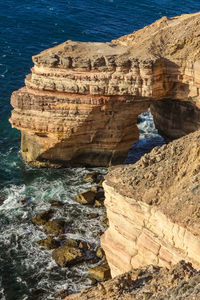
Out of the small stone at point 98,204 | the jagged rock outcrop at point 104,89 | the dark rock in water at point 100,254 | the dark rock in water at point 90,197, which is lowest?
the dark rock in water at point 100,254

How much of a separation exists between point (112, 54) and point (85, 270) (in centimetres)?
1567

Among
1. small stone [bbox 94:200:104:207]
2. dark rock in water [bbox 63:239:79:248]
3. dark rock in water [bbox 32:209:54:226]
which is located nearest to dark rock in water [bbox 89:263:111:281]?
dark rock in water [bbox 63:239:79:248]

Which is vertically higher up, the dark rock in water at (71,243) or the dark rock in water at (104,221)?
the dark rock in water at (104,221)

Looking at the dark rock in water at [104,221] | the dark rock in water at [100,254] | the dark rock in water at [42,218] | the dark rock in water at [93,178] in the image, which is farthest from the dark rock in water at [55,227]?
the dark rock in water at [93,178]

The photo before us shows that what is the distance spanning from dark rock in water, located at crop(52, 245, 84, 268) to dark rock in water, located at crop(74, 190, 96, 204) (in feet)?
17.9

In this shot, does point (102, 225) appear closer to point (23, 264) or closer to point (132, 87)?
point (23, 264)

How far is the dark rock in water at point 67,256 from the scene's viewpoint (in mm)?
26766

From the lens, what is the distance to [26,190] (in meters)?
34.6

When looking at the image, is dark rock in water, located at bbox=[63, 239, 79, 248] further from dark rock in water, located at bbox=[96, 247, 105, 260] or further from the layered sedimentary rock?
the layered sedimentary rock

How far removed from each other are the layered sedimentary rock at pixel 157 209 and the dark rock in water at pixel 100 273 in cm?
537

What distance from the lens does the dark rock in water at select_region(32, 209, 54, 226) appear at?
3047 centimetres


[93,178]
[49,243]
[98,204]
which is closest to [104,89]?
[93,178]

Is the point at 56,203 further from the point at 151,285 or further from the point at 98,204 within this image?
the point at 151,285

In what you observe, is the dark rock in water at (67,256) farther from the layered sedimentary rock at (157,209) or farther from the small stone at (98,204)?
the layered sedimentary rock at (157,209)
